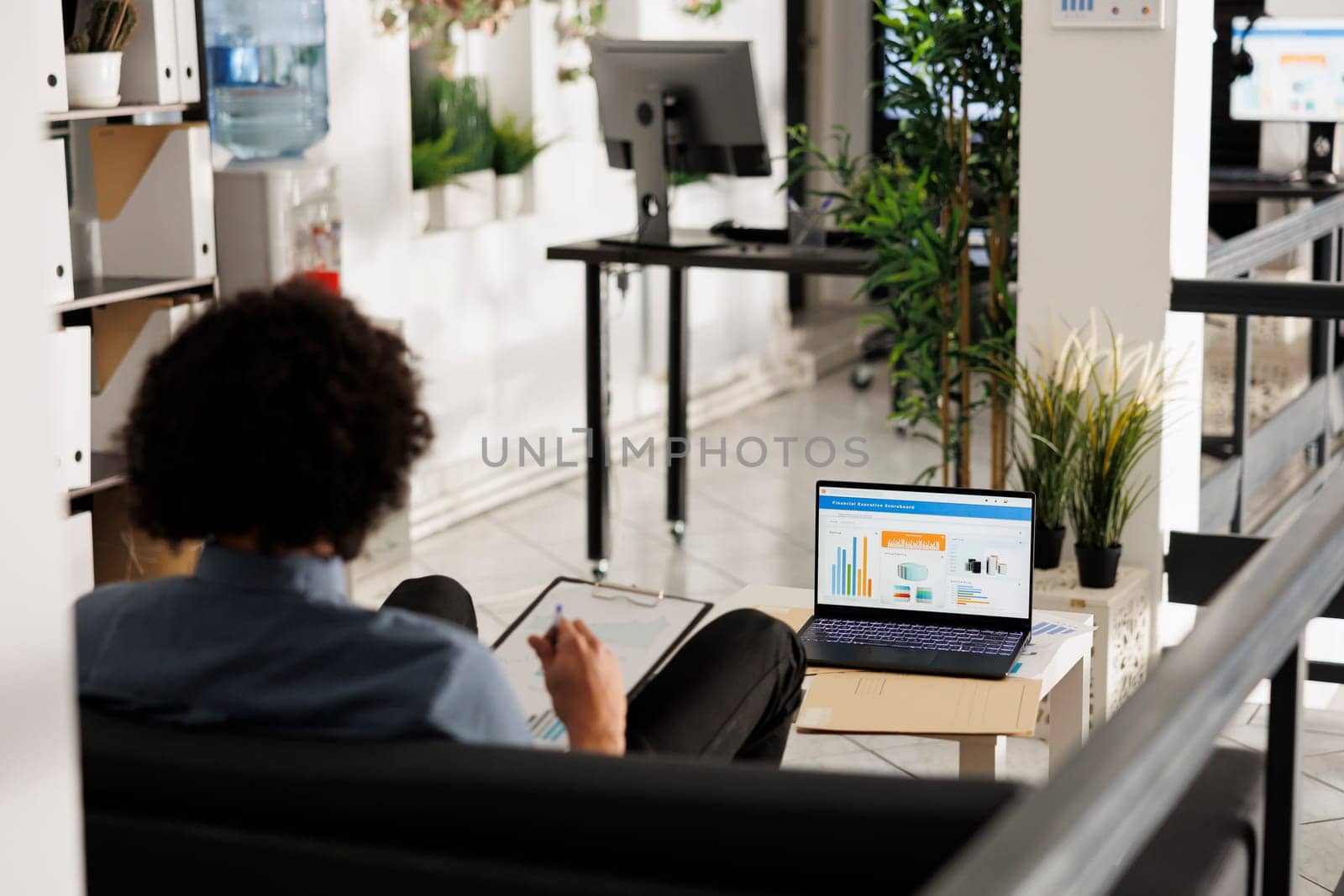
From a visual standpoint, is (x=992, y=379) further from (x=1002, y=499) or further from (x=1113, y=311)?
(x=1002, y=499)

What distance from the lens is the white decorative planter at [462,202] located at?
5.57m

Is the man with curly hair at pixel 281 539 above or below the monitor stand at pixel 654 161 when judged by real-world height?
below

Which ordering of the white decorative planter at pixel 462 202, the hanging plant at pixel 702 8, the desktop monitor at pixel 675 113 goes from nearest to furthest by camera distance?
the desktop monitor at pixel 675 113 < the white decorative planter at pixel 462 202 < the hanging plant at pixel 702 8

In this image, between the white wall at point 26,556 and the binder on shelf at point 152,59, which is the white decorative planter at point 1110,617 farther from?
the white wall at point 26,556

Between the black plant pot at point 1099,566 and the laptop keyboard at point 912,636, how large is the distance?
1.10 metres

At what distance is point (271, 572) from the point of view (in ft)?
5.19

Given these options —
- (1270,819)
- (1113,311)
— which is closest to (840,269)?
(1113,311)

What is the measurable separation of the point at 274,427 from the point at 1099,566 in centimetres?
251

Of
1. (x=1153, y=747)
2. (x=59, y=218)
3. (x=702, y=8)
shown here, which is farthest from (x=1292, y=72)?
(x=1153, y=747)

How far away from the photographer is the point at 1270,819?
62.1 inches

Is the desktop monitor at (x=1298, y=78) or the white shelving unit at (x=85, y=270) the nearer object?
the white shelving unit at (x=85, y=270)

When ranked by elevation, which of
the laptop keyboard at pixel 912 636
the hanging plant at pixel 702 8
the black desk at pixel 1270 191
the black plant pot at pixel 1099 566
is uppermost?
the hanging plant at pixel 702 8

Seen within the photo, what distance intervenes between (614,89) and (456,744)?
377cm

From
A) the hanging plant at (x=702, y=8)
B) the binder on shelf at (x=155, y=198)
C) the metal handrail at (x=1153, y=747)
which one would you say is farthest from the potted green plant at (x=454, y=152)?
the metal handrail at (x=1153, y=747)
